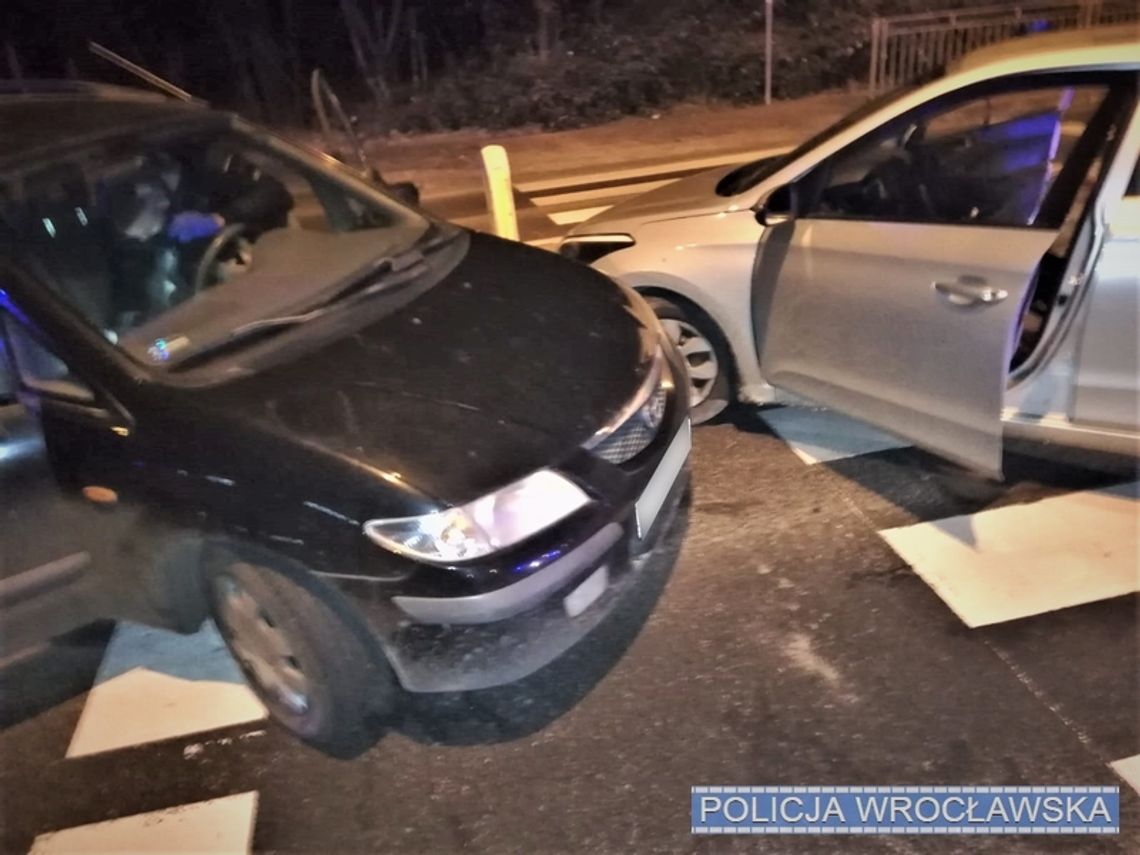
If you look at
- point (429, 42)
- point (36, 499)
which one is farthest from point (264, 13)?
point (36, 499)

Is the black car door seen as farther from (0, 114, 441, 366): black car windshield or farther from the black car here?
(0, 114, 441, 366): black car windshield

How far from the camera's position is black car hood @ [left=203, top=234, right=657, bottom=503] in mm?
2723

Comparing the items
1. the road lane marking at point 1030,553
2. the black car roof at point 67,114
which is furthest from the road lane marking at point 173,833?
the road lane marking at point 1030,553

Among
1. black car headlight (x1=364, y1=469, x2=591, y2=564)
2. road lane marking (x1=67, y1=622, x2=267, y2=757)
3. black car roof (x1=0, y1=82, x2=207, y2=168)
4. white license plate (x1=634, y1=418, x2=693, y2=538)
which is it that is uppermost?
black car roof (x1=0, y1=82, x2=207, y2=168)

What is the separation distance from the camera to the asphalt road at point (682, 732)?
2.81 metres

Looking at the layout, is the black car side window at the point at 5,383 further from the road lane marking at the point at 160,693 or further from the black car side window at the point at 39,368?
the road lane marking at the point at 160,693

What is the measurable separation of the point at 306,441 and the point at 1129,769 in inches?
95.5

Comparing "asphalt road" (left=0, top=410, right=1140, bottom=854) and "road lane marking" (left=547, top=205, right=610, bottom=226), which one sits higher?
"road lane marking" (left=547, top=205, right=610, bottom=226)

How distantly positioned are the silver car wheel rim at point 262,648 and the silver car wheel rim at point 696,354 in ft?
6.91

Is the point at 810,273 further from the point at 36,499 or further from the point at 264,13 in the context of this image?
the point at 264,13

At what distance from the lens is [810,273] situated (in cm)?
391

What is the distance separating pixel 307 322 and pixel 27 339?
784 millimetres

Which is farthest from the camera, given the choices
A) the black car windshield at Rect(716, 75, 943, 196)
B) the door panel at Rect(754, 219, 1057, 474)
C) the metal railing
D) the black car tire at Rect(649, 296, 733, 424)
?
the metal railing

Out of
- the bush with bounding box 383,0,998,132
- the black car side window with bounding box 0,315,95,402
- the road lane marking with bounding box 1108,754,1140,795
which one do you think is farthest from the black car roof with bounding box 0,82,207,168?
the bush with bounding box 383,0,998,132
